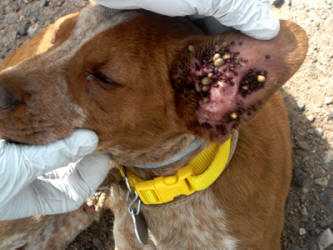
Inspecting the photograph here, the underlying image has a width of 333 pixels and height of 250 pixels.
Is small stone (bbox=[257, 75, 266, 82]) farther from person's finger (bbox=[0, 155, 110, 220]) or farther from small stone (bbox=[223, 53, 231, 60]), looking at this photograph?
person's finger (bbox=[0, 155, 110, 220])

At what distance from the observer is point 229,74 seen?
125 inches

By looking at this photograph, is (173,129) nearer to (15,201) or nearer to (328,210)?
(15,201)

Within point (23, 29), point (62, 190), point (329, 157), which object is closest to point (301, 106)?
point (329, 157)

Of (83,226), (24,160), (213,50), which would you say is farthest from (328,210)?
(24,160)

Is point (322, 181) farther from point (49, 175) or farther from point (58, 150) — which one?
point (58, 150)

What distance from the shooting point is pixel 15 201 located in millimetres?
3766

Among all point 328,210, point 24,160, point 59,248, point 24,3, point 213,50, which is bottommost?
point 59,248

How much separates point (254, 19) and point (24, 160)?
1191 millimetres

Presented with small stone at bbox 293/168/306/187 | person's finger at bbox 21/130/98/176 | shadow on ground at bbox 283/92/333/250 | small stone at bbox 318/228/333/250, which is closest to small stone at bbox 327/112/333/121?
shadow on ground at bbox 283/92/333/250

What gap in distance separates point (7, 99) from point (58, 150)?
34 centimetres

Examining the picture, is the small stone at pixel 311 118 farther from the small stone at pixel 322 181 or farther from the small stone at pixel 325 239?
the small stone at pixel 325 239

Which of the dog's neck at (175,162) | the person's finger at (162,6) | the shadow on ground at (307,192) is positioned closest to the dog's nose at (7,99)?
the person's finger at (162,6)

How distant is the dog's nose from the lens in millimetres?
3162

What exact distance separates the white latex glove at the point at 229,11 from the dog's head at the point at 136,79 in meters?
0.06
